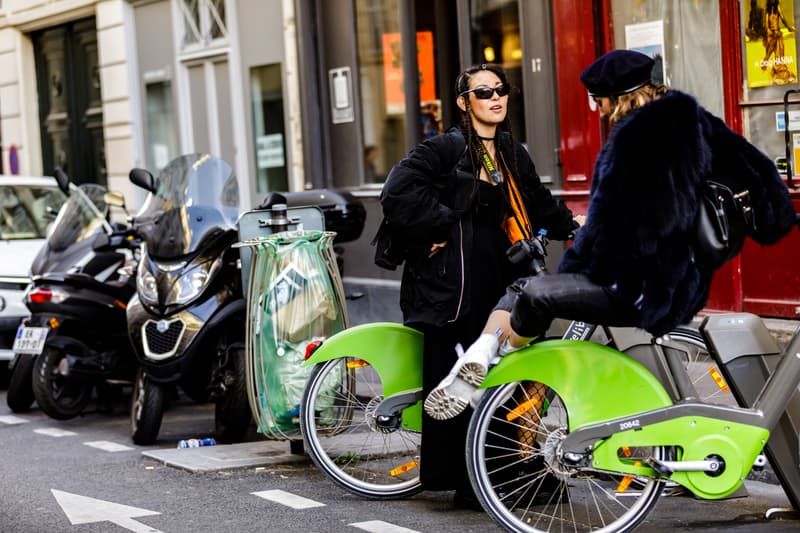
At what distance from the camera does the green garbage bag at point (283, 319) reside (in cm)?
722

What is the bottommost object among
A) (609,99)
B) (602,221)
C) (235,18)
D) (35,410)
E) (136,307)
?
(35,410)

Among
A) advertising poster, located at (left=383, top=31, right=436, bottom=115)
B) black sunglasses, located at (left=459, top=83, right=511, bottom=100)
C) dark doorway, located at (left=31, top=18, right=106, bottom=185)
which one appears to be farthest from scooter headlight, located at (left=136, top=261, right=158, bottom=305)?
dark doorway, located at (left=31, top=18, right=106, bottom=185)

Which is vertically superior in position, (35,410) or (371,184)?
(371,184)

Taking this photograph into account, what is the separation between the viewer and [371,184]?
46.0 feet

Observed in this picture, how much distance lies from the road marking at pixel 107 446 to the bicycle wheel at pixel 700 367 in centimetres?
382

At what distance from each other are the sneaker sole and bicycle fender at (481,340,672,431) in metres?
0.07

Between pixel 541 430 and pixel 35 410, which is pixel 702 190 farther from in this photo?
pixel 35 410

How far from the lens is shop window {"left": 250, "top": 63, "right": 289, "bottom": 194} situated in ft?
50.0

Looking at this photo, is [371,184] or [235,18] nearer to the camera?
[371,184]

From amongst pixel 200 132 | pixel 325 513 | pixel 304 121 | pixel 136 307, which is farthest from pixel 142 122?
pixel 325 513

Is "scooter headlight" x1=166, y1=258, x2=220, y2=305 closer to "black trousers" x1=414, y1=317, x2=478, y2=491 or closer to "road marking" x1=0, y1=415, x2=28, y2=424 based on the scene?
"road marking" x1=0, y1=415, x2=28, y2=424

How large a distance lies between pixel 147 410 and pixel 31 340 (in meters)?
1.45

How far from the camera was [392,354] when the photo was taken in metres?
6.27

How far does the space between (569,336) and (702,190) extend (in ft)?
3.08
